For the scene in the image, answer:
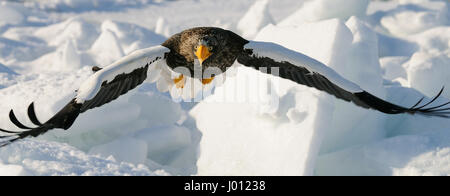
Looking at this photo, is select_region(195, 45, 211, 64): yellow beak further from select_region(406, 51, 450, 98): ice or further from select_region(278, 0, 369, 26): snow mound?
select_region(278, 0, 369, 26): snow mound

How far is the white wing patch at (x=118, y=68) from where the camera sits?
4152 mm

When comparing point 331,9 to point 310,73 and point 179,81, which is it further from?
point 179,81

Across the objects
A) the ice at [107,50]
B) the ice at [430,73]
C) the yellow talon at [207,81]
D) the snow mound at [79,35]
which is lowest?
the yellow talon at [207,81]

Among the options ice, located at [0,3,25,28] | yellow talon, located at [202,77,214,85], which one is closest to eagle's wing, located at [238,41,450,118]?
yellow talon, located at [202,77,214,85]

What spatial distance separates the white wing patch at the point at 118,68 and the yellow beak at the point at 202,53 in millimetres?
397

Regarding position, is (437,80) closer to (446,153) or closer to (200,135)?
(446,153)

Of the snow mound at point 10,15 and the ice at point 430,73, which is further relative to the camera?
the snow mound at point 10,15

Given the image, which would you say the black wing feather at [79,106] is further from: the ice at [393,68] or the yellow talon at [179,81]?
the ice at [393,68]

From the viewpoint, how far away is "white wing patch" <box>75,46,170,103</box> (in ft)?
13.6

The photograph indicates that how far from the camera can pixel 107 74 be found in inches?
169

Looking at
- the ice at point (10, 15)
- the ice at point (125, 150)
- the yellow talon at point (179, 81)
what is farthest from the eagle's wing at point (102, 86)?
the ice at point (10, 15)

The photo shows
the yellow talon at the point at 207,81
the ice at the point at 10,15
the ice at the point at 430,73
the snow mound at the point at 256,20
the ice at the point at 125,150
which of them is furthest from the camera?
the ice at the point at 10,15

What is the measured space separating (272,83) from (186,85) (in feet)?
4.15

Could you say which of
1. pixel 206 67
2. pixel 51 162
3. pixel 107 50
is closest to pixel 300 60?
pixel 206 67
